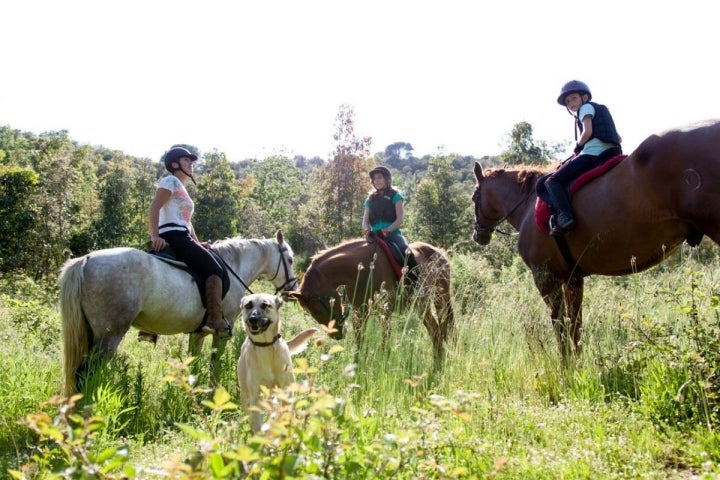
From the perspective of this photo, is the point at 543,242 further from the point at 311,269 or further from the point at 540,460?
the point at 540,460

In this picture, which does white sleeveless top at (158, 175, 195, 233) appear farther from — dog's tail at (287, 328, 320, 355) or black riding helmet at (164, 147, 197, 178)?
dog's tail at (287, 328, 320, 355)

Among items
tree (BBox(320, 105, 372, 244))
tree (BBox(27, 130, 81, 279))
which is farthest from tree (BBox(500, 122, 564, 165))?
tree (BBox(27, 130, 81, 279))

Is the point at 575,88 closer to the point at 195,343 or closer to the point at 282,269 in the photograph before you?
the point at 282,269

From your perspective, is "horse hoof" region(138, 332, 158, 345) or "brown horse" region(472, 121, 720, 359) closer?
"brown horse" region(472, 121, 720, 359)

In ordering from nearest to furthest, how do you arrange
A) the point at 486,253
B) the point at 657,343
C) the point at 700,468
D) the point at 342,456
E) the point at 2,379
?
the point at 342,456, the point at 700,468, the point at 657,343, the point at 2,379, the point at 486,253

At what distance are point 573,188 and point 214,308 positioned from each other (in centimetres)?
420

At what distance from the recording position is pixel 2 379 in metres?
5.05

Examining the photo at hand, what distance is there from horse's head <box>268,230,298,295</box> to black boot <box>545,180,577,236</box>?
3.83 meters

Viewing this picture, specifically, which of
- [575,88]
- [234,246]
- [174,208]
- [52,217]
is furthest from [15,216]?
[575,88]

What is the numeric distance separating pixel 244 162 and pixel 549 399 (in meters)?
196

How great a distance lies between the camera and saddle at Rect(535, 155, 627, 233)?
18.2 ft

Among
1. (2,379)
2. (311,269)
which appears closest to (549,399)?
(311,269)

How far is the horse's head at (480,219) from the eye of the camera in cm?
811

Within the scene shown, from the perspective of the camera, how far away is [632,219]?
16.9 ft
